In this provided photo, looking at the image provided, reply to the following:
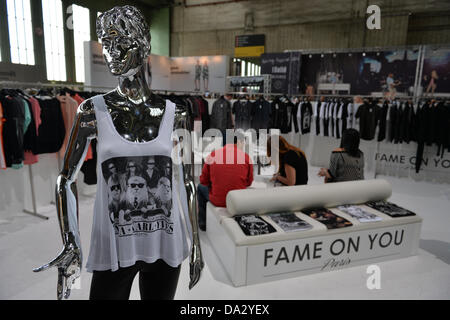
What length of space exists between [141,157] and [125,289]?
52cm

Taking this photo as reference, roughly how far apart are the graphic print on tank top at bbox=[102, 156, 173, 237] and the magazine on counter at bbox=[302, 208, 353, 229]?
1901 mm

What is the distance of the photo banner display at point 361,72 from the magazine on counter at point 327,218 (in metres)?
6.57

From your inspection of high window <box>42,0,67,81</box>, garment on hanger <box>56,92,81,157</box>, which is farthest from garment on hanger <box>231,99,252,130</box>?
high window <box>42,0,67,81</box>

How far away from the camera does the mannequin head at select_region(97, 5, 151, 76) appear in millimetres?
970

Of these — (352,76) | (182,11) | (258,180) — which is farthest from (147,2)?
(258,180)

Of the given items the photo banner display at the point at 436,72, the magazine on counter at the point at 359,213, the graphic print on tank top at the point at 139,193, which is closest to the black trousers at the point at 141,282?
the graphic print on tank top at the point at 139,193

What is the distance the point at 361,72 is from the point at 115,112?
9.22m

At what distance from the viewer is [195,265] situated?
3.89 feet

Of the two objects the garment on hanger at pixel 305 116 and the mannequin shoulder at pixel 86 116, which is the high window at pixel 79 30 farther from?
the mannequin shoulder at pixel 86 116

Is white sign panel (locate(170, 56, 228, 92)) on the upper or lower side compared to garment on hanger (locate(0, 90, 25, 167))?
upper

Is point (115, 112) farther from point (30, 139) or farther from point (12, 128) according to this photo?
point (30, 139)

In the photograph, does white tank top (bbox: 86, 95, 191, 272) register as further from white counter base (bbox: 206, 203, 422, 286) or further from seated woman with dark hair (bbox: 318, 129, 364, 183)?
seated woman with dark hair (bbox: 318, 129, 364, 183)

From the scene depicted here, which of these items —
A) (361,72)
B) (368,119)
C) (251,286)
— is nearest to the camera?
(251,286)

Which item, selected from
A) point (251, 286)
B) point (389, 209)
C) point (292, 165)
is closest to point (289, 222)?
point (251, 286)
